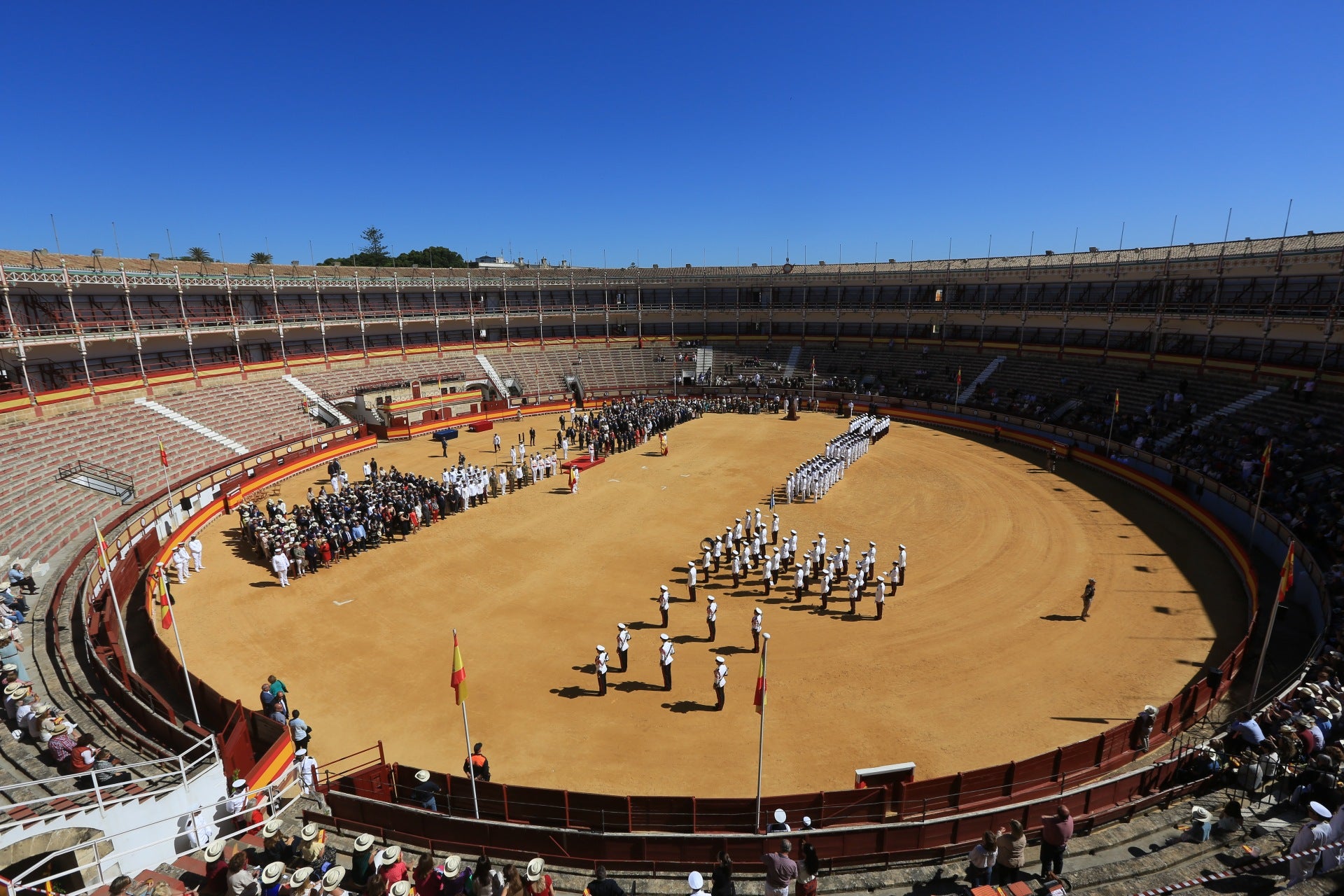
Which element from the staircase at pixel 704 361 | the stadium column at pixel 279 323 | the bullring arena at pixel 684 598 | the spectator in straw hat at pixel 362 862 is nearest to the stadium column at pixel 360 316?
the bullring arena at pixel 684 598

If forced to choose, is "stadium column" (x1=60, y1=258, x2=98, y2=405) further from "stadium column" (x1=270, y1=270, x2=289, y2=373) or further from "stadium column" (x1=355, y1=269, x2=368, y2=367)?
"stadium column" (x1=355, y1=269, x2=368, y2=367)

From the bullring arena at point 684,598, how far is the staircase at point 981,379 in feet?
1.97

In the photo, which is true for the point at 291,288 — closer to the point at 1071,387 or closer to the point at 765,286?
the point at 765,286

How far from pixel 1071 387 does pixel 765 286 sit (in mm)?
28976

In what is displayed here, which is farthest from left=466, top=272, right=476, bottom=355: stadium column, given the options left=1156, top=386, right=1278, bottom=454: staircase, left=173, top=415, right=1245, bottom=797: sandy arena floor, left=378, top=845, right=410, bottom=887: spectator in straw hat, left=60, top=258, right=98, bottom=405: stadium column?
left=378, top=845, right=410, bottom=887: spectator in straw hat

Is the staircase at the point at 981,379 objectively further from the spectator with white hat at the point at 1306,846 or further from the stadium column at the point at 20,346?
the stadium column at the point at 20,346

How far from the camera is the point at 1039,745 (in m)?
12.6

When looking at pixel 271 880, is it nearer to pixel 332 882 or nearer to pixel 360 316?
pixel 332 882

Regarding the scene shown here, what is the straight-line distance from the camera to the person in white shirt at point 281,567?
64.3 feet

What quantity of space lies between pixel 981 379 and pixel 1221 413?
16.5 m

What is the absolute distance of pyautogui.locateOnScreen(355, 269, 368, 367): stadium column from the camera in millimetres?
48125

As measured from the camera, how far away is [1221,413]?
32.0 meters

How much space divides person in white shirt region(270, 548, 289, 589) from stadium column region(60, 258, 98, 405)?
69.1ft

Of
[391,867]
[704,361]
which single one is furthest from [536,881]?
[704,361]
